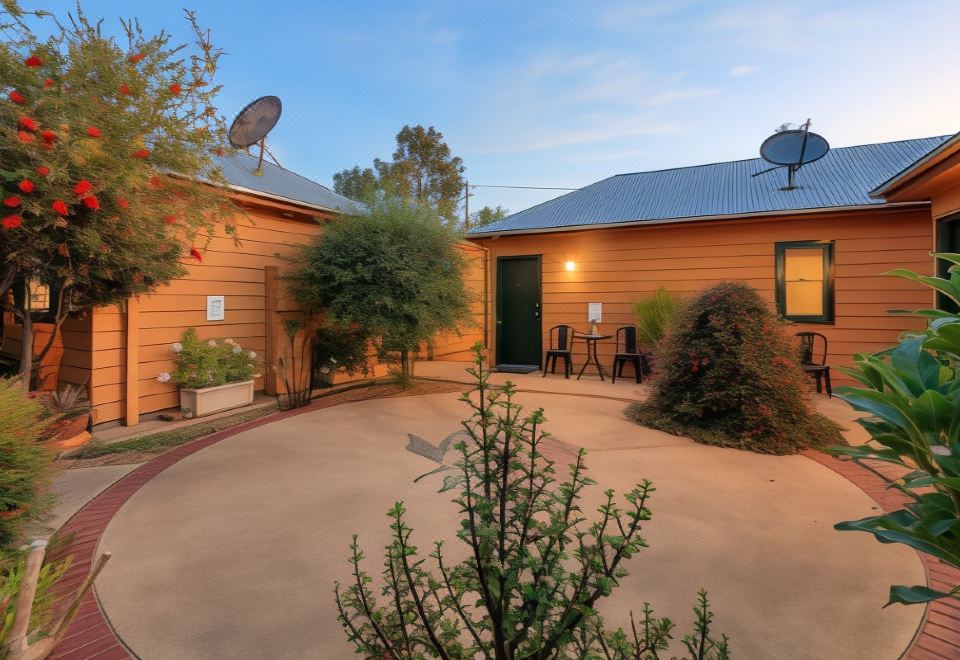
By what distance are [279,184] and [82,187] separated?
16.1 ft

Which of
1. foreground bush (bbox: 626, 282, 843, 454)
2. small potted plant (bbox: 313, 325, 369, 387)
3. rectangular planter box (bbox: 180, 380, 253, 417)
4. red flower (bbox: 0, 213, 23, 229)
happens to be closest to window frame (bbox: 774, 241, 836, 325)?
foreground bush (bbox: 626, 282, 843, 454)

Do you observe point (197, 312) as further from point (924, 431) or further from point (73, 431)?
point (924, 431)

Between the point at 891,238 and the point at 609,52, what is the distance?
5666 mm

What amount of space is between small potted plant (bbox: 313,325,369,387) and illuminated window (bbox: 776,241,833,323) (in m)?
6.29

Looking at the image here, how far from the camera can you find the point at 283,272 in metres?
6.01

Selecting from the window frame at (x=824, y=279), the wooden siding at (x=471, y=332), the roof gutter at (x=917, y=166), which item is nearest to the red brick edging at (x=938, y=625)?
the roof gutter at (x=917, y=166)

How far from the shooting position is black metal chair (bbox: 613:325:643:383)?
7.12 metres

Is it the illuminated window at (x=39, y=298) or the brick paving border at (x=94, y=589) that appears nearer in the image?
the brick paving border at (x=94, y=589)

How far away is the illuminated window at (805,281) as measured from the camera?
22.1ft

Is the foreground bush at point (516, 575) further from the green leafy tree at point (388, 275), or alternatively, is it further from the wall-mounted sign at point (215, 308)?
the wall-mounted sign at point (215, 308)

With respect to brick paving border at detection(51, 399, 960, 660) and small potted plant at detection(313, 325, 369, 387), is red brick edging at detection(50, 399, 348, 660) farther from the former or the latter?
small potted plant at detection(313, 325, 369, 387)

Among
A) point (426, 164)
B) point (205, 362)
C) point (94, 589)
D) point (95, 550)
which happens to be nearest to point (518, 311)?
point (205, 362)

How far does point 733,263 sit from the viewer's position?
718 centimetres

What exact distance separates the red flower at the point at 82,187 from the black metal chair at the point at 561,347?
6.17 metres
